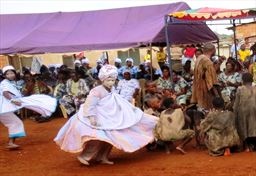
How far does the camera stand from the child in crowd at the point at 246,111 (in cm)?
691

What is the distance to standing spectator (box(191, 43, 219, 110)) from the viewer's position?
7.25 meters

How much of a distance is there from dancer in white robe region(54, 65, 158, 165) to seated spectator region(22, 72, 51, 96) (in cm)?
687

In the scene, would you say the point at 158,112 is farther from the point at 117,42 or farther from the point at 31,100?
the point at 117,42

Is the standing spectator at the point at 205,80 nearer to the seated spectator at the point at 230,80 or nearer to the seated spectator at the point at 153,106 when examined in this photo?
the seated spectator at the point at 153,106

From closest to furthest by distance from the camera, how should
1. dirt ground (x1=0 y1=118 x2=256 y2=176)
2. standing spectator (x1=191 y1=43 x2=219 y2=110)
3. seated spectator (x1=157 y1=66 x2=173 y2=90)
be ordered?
1. dirt ground (x1=0 y1=118 x2=256 y2=176)
2. standing spectator (x1=191 y1=43 x2=219 y2=110)
3. seated spectator (x1=157 y1=66 x2=173 y2=90)

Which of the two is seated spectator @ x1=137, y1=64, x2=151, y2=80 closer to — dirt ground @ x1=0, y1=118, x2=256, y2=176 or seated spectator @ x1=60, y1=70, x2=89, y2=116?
seated spectator @ x1=60, y1=70, x2=89, y2=116

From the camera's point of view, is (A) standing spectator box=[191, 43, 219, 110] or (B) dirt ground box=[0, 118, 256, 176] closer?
(B) dirt ground box=[0, 118, 256, 176]

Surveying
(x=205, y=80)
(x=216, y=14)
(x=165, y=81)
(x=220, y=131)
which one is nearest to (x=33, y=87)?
(x=165, y=81)

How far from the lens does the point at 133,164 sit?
6672mm

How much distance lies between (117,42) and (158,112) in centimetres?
440

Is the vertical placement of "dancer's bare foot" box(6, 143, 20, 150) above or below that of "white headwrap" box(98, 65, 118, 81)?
below

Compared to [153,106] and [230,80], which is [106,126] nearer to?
[153,106]

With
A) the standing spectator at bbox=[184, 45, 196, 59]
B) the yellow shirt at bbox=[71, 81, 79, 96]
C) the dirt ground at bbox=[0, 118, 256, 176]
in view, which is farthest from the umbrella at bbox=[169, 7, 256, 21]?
the standing spectator at bbox=[184, 45, 196, 59]

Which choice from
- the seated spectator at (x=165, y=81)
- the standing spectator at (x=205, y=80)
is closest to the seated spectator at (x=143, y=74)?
the seated spectator at (x=165, y=81)
